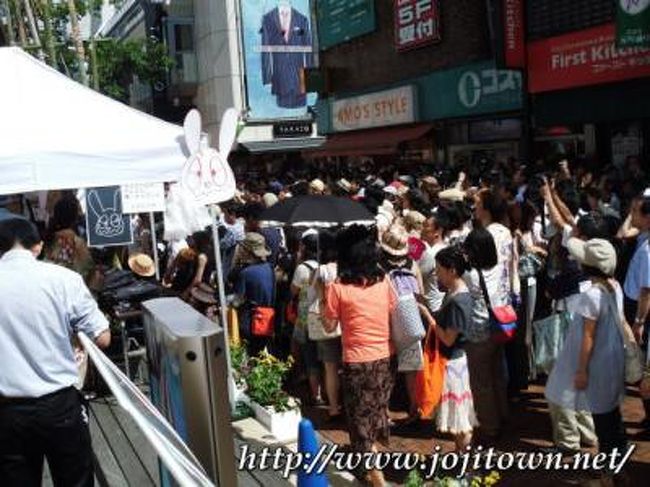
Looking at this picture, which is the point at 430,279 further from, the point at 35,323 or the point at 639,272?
the point at 35,323

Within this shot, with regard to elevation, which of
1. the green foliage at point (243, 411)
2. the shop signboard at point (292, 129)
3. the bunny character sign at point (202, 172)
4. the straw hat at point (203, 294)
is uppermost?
the shop signboard at point (292, 129)

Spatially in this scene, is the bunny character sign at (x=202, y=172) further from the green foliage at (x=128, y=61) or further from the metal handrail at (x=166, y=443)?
the green foliage at (x=128, y=61)

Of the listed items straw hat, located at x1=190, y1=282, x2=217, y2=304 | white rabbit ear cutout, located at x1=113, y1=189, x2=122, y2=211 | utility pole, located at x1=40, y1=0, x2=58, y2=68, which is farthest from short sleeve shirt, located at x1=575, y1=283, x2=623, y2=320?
utility pole, located at x1=40, y1=0, x2=58, y2=68

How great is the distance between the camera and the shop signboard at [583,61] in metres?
12.8

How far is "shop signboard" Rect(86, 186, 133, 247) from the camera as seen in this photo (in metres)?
9.57

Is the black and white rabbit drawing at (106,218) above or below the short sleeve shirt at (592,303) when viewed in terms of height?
above

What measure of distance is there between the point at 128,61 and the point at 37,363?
99.6ft

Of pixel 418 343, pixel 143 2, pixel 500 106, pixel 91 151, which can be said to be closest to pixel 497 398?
pixel 418 343

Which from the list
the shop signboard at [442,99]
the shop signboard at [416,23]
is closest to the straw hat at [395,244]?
the shop signboard at [442,99]

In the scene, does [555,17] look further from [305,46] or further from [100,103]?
[305,46]

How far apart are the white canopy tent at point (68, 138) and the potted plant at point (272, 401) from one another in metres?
1.81

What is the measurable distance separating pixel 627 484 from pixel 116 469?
3.49 m

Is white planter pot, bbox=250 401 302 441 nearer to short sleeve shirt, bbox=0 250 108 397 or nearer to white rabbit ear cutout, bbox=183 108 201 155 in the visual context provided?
white rabbit ear cutout, bbox=183 108 201 155

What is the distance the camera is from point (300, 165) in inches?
1377
